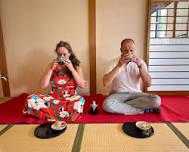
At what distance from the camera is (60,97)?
61.3 inches

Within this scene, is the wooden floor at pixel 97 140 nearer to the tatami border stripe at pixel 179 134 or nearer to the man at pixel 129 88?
the tatami border stripe at pixel 179 134

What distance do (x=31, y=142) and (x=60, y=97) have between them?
2.23 feet

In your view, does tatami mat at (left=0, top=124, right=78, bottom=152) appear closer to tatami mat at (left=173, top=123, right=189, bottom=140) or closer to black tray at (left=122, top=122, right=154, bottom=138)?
black tray at (left=122, top=122, right=154, bottom=138)

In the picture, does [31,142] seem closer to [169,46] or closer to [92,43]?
[92,43]

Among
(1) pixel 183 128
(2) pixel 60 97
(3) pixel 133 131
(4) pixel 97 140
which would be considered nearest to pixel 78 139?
(4) pixel 97 140

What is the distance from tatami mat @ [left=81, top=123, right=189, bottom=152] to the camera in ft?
2.75

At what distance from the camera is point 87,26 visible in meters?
2.06

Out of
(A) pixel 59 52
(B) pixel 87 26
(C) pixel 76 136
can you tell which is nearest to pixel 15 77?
(A) pixel 59 52

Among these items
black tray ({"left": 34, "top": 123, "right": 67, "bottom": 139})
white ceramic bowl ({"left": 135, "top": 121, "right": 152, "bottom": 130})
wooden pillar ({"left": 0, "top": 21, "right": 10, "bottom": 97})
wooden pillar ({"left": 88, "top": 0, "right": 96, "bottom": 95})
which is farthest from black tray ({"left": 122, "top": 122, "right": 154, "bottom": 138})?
wooden pillar ({"left": 0, "top": 21, "right": 10, "bottom": 97})

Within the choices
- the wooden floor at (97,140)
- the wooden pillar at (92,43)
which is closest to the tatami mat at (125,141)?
the wooden floor at (97,140)

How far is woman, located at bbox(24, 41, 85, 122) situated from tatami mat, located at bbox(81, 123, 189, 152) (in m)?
0.39

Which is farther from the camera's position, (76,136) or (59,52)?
(59,52)

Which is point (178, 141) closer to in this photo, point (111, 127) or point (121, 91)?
point (111, 127)

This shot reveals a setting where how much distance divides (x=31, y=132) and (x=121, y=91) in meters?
1.07
